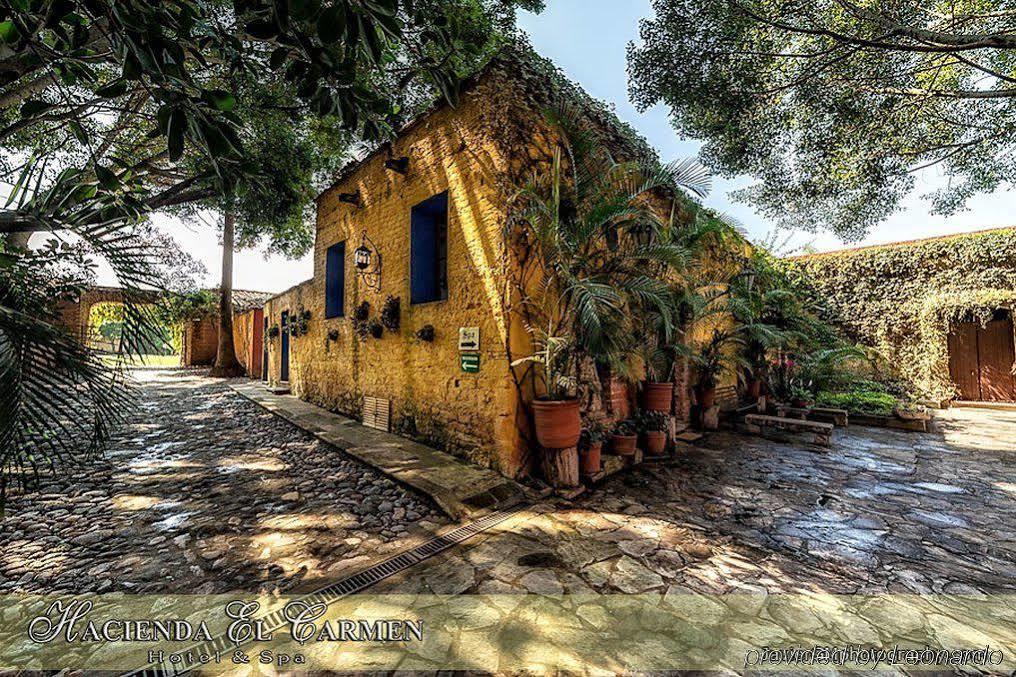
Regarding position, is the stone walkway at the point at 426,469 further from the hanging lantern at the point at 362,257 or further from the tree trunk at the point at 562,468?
the hanging lantern at the point at 362,257

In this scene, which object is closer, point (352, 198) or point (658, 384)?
point (658, 384)

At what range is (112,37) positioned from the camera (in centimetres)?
128

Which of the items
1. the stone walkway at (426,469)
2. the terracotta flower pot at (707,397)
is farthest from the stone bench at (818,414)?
the stone walkway at (426,469)

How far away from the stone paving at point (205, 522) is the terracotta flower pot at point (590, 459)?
1.69 metres

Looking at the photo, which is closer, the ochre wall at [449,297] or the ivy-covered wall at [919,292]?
the ochre wall at [449,297]

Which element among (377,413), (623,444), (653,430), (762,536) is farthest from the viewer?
(377,413)

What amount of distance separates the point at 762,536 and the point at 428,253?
16.6 ft

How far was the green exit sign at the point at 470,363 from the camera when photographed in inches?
176

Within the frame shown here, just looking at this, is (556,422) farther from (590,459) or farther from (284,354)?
(284,354)

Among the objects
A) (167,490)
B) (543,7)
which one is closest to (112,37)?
(167,490)

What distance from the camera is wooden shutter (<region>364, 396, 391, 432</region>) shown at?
6.04m

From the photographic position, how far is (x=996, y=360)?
9.72m

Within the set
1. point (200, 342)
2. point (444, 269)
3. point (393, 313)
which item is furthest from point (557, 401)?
point (200, 342)

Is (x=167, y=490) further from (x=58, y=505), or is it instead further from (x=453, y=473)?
(x=453, y=473)
